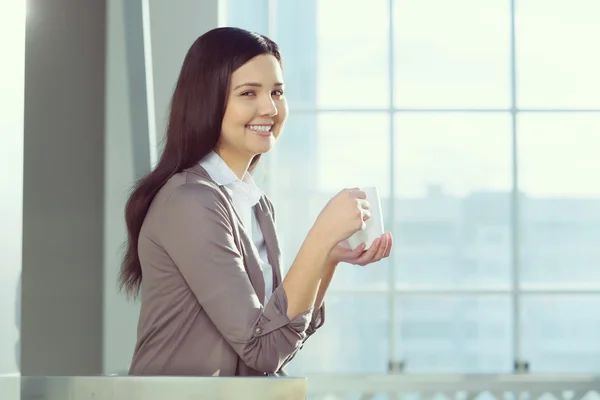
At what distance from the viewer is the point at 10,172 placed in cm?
120

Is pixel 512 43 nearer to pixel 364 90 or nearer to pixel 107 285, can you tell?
pixel 364 90

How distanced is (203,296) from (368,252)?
274mm

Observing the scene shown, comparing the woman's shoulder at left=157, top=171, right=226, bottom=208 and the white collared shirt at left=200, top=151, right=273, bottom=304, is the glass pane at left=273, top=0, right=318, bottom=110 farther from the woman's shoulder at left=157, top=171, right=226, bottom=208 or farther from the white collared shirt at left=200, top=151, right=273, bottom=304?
the woman's shoulder at left=157, top=171, right=226, bottom=208

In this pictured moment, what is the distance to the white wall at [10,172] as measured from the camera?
45.8 inches

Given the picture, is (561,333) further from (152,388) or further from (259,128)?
(152,388)

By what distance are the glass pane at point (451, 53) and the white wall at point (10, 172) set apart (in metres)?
2.94

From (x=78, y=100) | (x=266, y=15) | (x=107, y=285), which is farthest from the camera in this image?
(x=266, y=15)

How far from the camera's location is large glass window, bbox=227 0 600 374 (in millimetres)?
3934

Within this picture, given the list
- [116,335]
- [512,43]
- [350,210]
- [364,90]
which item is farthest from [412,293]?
[350,210]

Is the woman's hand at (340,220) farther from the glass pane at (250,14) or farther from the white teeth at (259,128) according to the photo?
the glass pane at (250,14)

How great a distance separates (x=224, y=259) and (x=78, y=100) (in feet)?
4.86

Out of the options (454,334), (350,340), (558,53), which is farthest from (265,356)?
(558,53)

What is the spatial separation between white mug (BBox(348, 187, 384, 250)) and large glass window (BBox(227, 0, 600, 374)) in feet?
8.20

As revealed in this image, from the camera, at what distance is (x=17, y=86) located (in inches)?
47.9
